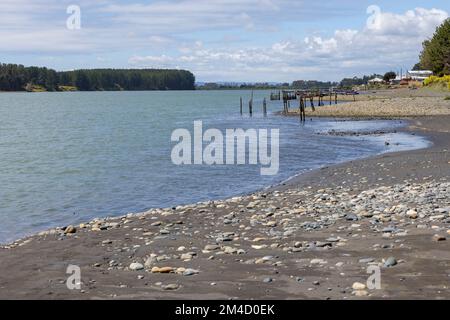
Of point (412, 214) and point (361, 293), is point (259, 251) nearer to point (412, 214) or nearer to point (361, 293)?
point (361, 293)

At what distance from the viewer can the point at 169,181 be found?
28.7 metres

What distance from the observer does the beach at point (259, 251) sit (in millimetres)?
9781

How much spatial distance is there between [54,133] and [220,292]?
201 ft

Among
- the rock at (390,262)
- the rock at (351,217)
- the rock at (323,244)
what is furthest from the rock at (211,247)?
the rock at (390,262)

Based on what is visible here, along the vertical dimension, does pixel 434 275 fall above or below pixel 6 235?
above

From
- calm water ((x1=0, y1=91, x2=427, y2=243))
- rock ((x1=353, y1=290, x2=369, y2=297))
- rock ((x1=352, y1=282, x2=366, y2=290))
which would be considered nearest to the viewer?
rock ((x1=353, y1=290, x2=369, y2=297))

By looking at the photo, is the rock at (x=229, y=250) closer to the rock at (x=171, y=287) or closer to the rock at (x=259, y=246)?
the rock at (x=259, y=246)

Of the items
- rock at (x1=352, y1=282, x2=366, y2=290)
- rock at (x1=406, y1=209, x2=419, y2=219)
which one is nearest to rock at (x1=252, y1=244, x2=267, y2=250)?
rock at (x1=352, y1=282, x2=366, y2=290)

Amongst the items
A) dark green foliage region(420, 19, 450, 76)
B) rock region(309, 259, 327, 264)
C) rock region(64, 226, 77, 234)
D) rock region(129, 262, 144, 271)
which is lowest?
rock region(64, 226, 77, 234)

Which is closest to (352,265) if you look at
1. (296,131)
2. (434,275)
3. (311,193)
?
(434,275)

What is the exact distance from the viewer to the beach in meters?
9.78

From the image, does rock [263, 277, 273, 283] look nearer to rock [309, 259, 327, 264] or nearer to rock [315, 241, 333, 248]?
rock [309, 259, 327, 264]
